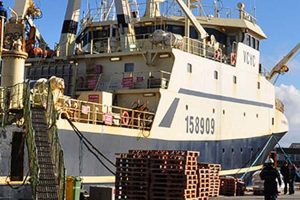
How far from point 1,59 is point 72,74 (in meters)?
6.55

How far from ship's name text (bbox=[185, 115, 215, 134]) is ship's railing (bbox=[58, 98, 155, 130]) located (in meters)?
2.27

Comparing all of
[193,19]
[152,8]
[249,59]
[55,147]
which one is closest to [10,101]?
[55,147]

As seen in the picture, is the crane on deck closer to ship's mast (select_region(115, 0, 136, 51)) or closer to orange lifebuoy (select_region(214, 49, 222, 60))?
ship's mast (select_region(115, 0, 136, 51))

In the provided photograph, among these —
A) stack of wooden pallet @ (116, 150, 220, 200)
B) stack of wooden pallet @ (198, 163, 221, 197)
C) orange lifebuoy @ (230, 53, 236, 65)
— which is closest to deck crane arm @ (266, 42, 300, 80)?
orange lifebuoy @ (230, 53, 236, 65)

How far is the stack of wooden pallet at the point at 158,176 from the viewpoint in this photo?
50.6 feet

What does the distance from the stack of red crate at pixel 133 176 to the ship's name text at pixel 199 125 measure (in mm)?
5649

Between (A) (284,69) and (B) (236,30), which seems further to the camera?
(A) (284,69)

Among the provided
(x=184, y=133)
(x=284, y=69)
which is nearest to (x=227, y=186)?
(x=184, y=133)

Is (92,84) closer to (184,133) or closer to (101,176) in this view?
(184,133)

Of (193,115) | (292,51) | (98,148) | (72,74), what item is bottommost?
(98,148)

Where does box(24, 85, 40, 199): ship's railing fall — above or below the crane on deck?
below

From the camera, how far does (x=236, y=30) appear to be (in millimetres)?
26250

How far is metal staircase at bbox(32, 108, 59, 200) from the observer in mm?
12758

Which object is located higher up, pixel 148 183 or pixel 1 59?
pixel 1 59
